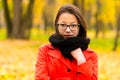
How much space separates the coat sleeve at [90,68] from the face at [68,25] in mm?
303

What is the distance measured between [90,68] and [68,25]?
19.1 inches

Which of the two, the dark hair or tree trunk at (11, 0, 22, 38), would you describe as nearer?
the dark hair

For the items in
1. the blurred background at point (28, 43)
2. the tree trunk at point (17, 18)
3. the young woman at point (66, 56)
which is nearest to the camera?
the young woman at point (66, 56)

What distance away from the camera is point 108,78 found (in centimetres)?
965

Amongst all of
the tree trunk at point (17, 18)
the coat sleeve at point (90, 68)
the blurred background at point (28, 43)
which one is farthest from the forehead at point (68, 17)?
the tree trunk at point (17, 18)

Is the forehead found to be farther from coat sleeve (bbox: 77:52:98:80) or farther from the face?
coat sleeve (bbox: 77:52:98:80)

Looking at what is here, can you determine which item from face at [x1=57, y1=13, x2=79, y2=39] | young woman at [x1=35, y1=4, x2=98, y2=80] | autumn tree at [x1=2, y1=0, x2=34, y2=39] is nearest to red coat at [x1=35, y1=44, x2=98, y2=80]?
young woman at [x1=35, y1=4, x2=98, y2=80]

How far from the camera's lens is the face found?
4191mm

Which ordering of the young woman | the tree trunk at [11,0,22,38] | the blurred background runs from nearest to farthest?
the young woman, the blurred background, the tree trunk at [11,0,22,38]

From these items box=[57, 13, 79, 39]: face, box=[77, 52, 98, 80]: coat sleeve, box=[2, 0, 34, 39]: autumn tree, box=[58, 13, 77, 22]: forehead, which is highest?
box=[58, 13, 77, 22]: forehead

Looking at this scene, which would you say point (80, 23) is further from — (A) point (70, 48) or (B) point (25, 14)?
(B) point (25, 14)

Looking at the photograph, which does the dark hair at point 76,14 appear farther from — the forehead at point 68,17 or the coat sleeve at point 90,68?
the coat sleeve at point 90,68

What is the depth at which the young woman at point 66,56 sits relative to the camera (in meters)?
4.16

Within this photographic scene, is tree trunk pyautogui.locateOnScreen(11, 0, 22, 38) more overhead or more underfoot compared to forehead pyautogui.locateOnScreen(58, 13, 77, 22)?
more underfoot
